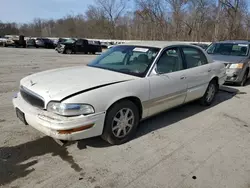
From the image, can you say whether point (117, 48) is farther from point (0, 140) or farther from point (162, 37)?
point (162, 37)

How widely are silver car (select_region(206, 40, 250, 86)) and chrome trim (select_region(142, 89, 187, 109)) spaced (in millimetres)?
3792

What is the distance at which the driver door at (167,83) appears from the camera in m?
3.34

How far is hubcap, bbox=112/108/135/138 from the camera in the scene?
9.77ft

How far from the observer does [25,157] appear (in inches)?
108

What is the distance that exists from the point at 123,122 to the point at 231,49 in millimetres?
6612

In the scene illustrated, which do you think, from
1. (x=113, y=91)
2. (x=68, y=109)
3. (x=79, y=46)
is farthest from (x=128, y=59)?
(x=79, y=46)

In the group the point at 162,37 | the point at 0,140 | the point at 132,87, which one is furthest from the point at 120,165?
the point at 162,37

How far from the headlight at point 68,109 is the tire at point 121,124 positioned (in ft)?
1.19

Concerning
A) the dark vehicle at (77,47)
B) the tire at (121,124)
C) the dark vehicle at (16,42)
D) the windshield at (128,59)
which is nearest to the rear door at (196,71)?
the windshield at (128,59)

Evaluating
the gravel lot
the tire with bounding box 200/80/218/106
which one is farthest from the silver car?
the gravel lot

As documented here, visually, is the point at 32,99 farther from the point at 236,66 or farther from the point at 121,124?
the point at 236,66

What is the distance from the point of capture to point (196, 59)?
4.48m

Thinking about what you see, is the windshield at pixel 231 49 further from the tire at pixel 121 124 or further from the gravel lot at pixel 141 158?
the tire at pixel 121 124

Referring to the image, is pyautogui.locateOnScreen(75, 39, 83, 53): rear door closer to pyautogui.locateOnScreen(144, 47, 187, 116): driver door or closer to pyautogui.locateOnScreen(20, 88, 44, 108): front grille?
pyautogui.locateOnScreen(144, 47, 187, 116): driver door
